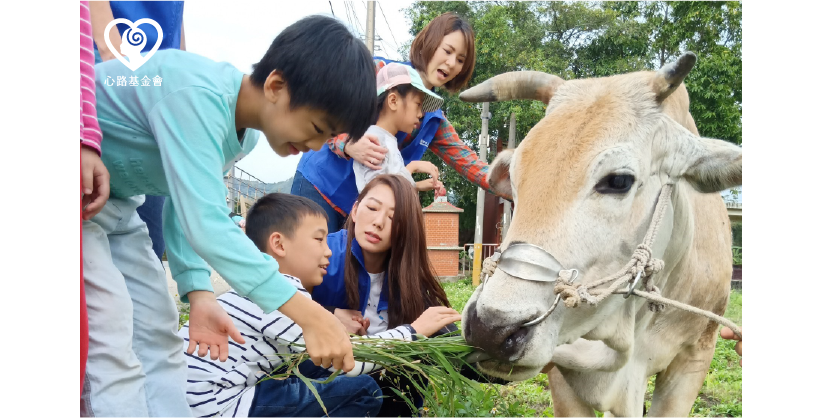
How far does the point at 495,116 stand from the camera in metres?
2.86

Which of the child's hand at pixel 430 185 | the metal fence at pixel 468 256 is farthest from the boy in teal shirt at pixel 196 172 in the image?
the metal fence at pixel 468 256

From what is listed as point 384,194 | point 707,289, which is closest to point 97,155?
point 384,194

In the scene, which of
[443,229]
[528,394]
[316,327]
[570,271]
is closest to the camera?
[316,327]

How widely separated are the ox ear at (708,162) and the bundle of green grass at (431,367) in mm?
866

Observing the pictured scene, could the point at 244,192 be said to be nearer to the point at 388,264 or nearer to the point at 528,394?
the point at 388,264

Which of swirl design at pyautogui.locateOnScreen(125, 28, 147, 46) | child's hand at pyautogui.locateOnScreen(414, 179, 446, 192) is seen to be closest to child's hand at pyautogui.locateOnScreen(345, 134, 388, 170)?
child's hand at pyautogui.locateOnScreen(414, 179, 446, 192)

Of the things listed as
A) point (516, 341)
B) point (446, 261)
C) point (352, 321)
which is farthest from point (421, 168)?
point (516, 341)

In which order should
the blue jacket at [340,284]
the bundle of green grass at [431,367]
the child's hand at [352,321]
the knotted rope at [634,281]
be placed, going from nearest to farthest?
1. the knotted rope at [634,281]
2. the bundle of green grass at [431,367]
3. the child's hand at [352,321]
4. the blue jacket at [340,284]

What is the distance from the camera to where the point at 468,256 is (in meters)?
3.35

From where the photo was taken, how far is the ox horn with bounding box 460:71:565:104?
215cm

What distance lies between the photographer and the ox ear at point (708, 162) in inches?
72.4

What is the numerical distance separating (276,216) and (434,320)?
0.67 meters

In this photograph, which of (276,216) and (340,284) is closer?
(276,216)

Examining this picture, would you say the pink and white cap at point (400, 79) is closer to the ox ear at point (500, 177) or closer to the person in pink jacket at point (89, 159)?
the ox ear at point (500, 177)
